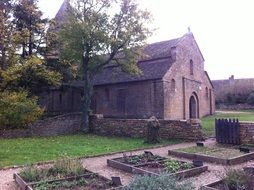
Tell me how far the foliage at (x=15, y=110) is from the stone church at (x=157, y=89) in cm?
1060

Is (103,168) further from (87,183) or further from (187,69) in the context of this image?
(187,69)

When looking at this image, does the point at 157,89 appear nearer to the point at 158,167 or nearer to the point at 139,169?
the point at 158,167

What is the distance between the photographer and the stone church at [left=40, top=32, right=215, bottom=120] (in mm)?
30688

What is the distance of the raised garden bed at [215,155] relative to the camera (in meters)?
11.7

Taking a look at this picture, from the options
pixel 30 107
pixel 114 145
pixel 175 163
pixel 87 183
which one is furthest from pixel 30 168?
pixel 30 107

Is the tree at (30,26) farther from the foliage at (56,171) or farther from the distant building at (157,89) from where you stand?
the foliage at (56,171)

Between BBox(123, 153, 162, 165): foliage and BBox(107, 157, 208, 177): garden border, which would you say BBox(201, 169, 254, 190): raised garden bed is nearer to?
BBox(107, 157, 208, 177): garden border

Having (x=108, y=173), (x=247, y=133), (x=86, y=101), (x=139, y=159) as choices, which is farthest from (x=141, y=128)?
(x=108, y=173)

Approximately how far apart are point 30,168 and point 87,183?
193 cm

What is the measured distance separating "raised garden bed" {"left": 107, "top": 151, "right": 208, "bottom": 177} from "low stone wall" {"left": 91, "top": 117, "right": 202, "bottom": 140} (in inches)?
271

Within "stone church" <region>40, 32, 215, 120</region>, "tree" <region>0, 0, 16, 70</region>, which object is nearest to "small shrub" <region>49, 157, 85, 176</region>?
"tree" <region>0, 0, 16, 70</region>

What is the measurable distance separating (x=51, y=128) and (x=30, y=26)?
10023mm

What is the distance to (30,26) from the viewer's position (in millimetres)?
28375

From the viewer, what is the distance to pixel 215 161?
467 inches
